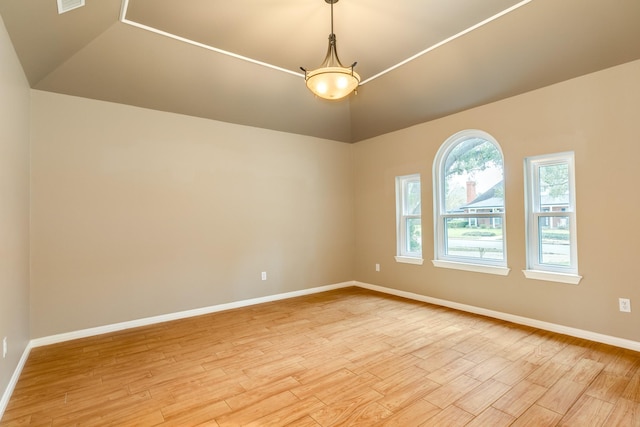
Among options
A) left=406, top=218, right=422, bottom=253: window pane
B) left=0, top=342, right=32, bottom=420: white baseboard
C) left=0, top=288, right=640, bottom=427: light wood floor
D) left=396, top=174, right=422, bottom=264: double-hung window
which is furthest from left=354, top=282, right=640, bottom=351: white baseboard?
left=0, top=342, right=32, bottom=420: white baseboard

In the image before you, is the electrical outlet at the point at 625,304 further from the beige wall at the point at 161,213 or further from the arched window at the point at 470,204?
the beige wall at the point at 161,213

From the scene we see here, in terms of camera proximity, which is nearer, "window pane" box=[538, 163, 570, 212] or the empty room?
the empty room

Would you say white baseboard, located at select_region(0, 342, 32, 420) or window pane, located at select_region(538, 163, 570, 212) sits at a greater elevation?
window pane, located at select_region(538, 163, 570, 212)

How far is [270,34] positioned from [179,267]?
2.94m

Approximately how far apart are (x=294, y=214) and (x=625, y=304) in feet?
13.1

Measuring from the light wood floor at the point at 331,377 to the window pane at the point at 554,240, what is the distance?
807mm

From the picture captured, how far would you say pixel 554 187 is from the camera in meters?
3.50

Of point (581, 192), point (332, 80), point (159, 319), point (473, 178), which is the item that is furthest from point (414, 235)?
point (159, 319)

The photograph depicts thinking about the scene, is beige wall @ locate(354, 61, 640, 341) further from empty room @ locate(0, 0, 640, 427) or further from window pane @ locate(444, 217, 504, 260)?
window pane @ locate(444, 217, 504, 260)

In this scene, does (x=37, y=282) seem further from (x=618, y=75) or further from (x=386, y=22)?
(x=618, y=75)

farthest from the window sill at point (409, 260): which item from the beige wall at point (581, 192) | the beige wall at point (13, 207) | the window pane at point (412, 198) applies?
the beige wall at point (13, 207)

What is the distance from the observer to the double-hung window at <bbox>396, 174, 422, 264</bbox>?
4965mm

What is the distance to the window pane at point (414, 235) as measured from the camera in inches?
195

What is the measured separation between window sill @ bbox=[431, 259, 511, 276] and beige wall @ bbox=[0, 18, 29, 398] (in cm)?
450
